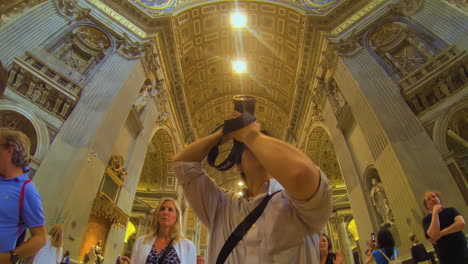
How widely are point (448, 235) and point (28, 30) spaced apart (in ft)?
31.0

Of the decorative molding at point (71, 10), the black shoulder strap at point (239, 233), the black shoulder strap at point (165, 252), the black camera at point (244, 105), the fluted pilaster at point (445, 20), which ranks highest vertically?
the decorative molding at point (71, 10)

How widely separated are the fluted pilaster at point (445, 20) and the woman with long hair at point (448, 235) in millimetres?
5963

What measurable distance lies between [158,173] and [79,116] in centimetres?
695

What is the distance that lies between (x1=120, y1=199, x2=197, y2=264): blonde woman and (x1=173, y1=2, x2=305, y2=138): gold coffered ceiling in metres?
10.2

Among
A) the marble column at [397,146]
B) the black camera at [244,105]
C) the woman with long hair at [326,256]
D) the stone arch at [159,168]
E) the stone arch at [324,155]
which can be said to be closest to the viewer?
the black camera at [244,105]

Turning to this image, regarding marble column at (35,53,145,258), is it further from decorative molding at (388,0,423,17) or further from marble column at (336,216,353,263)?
marble column at (336,216,353,263)

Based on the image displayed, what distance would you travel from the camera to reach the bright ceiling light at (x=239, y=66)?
13979mm

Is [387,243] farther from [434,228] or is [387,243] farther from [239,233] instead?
[239,233]

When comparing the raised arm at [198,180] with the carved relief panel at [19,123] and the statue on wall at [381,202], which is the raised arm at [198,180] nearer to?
the carved relief panel at [19,123]

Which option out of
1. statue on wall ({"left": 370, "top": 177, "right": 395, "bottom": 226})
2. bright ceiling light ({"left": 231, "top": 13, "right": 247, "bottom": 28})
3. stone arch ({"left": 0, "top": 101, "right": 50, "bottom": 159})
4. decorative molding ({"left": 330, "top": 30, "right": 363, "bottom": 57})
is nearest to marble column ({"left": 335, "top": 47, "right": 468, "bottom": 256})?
statue on wall ({"left": 370, "top": 177, "right": 395, "bottom": 226})

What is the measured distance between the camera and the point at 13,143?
5.08ft

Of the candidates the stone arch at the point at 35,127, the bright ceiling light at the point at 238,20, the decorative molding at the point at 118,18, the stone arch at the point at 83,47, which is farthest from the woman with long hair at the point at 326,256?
the bright ceiling light at the point at 238,20

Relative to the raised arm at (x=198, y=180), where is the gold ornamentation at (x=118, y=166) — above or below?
above

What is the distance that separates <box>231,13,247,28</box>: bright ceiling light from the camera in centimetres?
1185
